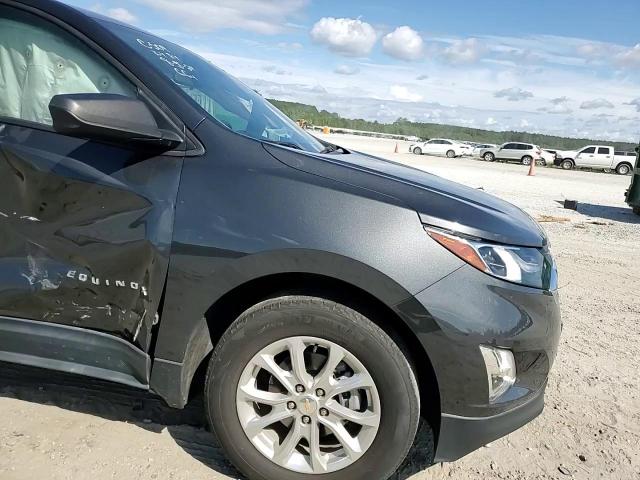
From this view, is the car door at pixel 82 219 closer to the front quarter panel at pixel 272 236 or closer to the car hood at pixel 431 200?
the front quarter panel at pixel 272 236

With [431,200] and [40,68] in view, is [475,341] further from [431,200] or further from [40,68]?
[40,68]

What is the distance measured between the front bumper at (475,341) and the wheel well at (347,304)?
7 cm

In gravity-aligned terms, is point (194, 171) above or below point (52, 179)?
above

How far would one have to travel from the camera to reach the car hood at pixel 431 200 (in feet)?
7.18

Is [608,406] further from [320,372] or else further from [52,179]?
[52,179]

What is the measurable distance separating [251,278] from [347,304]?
0.40 m

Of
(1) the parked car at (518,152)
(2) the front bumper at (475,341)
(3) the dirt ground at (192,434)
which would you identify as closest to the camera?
(2) the front bumper at (475,341)

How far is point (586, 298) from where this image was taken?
5.30 meters

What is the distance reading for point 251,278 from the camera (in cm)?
218

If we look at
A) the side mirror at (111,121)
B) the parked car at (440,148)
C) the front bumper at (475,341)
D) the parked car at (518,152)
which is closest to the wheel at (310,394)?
the front bumper at (475,341)

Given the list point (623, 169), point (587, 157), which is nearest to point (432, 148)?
point (587, 157)

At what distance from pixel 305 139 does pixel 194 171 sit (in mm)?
1011

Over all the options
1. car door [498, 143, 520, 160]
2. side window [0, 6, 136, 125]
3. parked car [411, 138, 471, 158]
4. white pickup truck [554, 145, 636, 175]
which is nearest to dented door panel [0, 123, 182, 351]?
side window [0, 6, 136, 125]

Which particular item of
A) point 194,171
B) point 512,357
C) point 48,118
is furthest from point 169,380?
point 512,357
